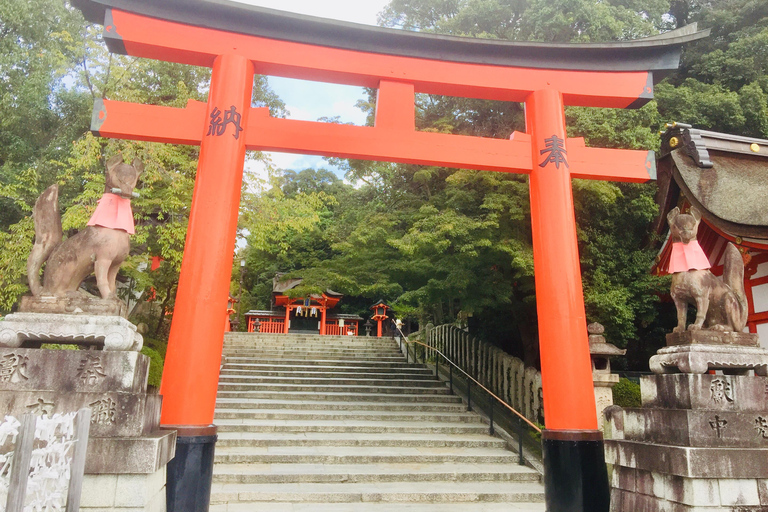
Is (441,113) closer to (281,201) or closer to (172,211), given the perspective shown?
(281,201)

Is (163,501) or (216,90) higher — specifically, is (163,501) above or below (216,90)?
below

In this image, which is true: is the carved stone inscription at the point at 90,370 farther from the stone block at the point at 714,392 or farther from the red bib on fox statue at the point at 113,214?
the stone block at the point at 714,392

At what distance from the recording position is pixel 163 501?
13.3ft

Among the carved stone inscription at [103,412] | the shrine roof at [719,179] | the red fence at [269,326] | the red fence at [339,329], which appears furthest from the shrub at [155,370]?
the red fence at [339,329]

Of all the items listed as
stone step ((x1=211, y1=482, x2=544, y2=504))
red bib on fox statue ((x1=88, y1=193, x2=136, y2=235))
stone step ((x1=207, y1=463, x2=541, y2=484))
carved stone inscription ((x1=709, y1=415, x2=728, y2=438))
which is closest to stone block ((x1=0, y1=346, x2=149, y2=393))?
red bib on fox statue ((x1=88, y1=193, x2=136, y2=235))

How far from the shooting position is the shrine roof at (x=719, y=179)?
7.04 meters

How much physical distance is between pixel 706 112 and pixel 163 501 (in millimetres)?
15034

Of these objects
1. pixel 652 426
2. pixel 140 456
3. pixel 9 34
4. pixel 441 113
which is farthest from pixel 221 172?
pixel 9 34

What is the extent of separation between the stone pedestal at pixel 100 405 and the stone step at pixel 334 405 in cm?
560

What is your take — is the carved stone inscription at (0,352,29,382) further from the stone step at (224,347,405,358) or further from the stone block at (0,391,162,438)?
the stone step at (224,347,405,358)

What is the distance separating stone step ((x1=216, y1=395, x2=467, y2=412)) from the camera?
9.04 metres

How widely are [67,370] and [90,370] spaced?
15cm

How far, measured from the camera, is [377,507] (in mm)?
5582

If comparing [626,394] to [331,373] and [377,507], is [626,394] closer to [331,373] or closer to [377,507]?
[377,507]
